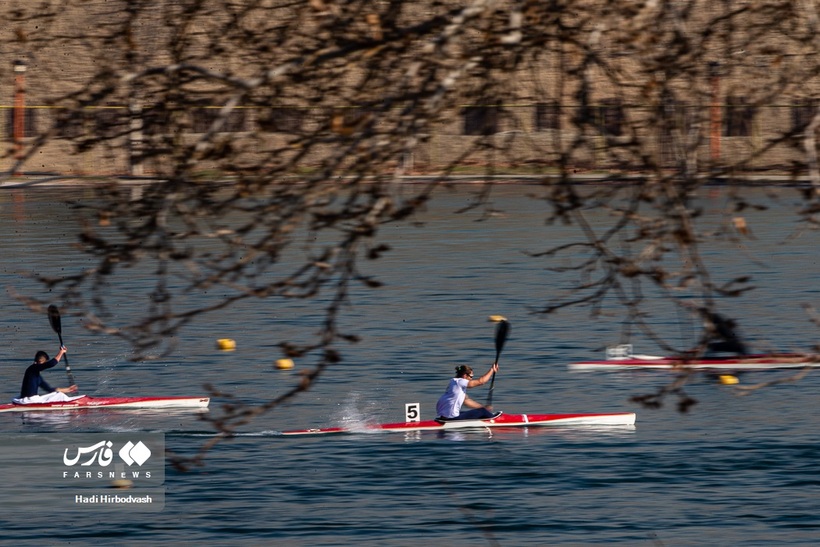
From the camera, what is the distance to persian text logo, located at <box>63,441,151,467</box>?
67.7ft

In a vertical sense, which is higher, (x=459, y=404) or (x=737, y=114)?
(x=737, y=114)

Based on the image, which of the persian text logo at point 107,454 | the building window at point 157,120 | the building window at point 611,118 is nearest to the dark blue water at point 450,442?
the persian text logo at point 107,454

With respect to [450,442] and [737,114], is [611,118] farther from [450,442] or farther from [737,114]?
[450,442]

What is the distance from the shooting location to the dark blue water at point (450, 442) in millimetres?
17297

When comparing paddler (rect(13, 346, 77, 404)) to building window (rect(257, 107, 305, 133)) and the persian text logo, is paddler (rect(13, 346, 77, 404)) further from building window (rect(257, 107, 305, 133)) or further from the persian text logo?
building window (rect(257, 107, 305, 133))

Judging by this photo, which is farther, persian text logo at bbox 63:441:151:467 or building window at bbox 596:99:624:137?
persian text logo at bbox 63:441:151:467

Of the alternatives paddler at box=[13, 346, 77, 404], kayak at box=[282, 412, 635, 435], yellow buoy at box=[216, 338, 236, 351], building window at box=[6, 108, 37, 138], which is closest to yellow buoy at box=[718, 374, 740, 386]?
kayak at box=[282, 412, 635, 435]

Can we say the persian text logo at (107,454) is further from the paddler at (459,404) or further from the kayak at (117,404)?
the paddler at (459,404)

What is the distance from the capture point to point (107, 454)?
73.0 ft

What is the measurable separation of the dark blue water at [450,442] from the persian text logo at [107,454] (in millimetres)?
406

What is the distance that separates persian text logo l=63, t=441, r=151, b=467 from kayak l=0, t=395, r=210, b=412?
2.69 ft

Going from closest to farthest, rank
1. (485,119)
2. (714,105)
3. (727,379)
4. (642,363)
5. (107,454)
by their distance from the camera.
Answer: (485,119), (714,105), (107,454), (727,379), (642,363)

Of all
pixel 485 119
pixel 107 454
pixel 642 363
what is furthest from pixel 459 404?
pixel 485 119

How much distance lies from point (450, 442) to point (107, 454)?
5451 millimetres
